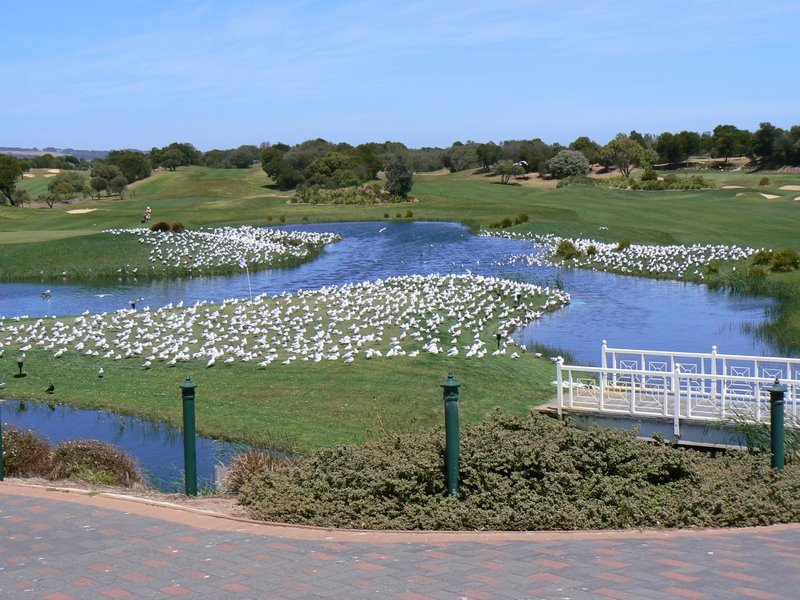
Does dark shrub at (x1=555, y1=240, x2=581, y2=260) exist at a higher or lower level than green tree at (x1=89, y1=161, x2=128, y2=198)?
lower

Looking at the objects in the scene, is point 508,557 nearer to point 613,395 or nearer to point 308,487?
point 308,487

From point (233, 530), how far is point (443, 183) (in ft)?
339

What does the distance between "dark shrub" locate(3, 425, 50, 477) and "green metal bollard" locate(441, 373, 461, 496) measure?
5.90m

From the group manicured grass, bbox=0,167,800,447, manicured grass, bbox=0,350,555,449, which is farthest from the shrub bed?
manicured grass, bbox=0,350,555,449

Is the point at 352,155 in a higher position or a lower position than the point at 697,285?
higher

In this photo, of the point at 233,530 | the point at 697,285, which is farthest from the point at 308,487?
the point at 697,285

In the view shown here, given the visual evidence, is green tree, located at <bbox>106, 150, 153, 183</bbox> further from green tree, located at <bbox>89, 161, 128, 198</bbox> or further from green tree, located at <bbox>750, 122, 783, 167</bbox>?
green tree, located at <bbox>750, 122, 783, 167</bbox>

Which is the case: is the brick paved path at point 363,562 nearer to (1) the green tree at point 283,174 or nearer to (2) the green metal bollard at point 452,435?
(2) the green metal bollard at point 452,435

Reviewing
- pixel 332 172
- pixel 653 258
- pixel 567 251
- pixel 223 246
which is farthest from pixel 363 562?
pixel 332 172

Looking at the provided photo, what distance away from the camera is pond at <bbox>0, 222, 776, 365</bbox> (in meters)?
30.5

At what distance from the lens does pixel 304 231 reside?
73.8 m

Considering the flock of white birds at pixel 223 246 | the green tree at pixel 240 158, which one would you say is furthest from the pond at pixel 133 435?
the green tree at pixel 240 158

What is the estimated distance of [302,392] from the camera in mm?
21672

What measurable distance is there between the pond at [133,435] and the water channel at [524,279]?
16 centimetres
